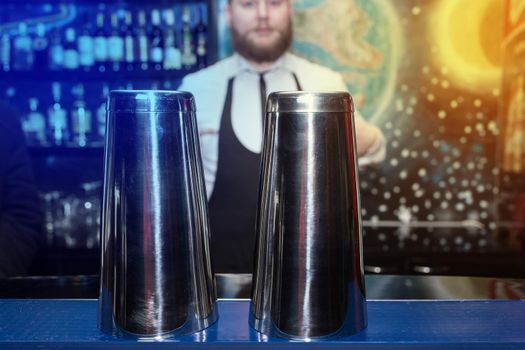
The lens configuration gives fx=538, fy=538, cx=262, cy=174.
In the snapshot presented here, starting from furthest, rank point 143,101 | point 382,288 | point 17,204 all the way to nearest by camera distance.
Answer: point 17,204, point 382,288, point 143,101

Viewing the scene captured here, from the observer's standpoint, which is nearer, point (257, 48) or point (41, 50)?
point (41, 50)

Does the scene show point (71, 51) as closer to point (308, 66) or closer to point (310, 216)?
point (308, 66)

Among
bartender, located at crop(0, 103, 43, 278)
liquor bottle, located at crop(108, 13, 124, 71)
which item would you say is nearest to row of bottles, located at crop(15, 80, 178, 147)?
liquor bottle, located at crop(108, 13, 124, 71)

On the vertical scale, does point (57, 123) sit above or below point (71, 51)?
below

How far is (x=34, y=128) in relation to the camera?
121 inches

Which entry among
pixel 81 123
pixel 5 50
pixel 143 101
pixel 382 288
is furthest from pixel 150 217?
pixel 5 50

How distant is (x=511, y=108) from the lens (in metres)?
3.19

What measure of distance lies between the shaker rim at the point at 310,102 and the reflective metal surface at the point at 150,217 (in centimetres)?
11

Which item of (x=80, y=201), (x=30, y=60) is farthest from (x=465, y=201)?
(x=30, y=60)

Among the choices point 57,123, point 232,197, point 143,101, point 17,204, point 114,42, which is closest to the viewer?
point 143,101

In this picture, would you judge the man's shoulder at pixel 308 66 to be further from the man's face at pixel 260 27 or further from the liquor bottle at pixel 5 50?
the liquor bottle at pixel 5 50

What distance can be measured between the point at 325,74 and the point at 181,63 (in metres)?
0.84

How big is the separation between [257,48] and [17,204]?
180 cm

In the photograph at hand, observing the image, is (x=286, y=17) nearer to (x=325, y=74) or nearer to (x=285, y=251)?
(x=325, y=74)
